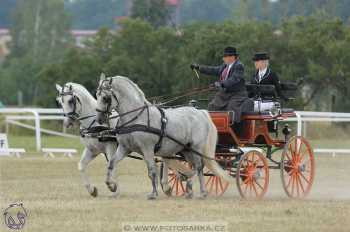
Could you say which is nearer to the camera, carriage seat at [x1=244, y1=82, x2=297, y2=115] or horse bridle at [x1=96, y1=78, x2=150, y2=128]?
horse bridle at [x1=96, y1=78, x2=150, y2=128]

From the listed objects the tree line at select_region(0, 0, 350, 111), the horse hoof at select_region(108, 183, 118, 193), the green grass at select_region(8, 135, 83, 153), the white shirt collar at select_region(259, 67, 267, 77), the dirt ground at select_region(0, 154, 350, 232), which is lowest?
the dirt ground at select_region(0, 154, 350, 232)

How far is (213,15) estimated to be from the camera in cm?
12144

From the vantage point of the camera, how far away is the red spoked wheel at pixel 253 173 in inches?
583

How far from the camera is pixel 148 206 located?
1312 cm

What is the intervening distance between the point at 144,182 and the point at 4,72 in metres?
52.2

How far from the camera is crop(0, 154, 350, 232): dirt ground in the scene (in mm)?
11601

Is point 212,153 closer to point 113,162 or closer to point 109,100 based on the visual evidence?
point 113,162

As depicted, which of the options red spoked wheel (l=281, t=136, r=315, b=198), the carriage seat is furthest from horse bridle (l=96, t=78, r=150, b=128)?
red spoked wheel (l=281, t=136, r=315, b=198)

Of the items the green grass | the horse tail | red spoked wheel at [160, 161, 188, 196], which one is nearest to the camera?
the horse tail

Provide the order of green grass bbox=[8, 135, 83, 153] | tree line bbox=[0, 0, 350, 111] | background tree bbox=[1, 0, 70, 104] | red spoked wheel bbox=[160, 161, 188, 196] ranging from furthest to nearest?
background tree bbox=[1, 0, 70, 104] < tree line bbox=[0, 0, 350, 111] < green grass bbox=[8, 135, 83, 153] < red spoked wheel bbox=[160, 161, 188, 196]

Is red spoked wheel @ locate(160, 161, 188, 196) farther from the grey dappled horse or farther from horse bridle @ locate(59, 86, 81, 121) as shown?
horse bridle @ locate(59, 86, 81, 121)

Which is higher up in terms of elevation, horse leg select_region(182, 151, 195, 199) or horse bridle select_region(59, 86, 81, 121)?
horse bridle select_region(59, 86, 81, 121)

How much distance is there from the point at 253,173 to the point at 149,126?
1630 millimetres

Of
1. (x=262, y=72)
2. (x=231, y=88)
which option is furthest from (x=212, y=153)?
(x=262, y=72)
